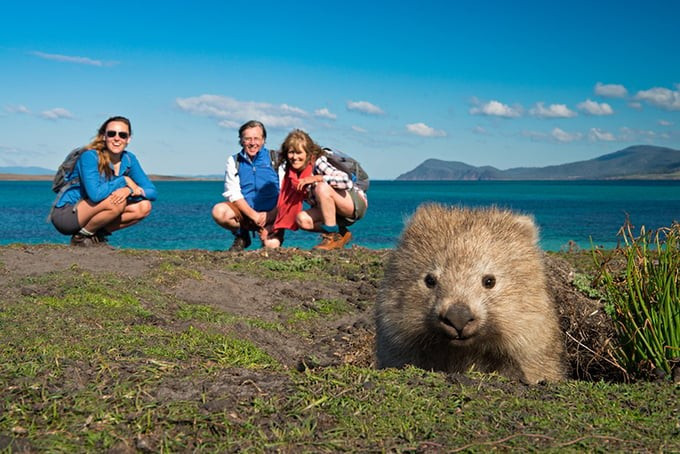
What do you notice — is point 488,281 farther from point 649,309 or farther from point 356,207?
point 356,207

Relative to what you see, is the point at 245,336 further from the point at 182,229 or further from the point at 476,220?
the point at 182,229

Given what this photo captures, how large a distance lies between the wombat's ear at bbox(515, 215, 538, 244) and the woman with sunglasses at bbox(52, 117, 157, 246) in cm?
799

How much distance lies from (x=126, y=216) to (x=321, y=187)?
341 centimetres

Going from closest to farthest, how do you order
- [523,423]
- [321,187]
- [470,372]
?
[523,423] < [470,372] < [321,187]

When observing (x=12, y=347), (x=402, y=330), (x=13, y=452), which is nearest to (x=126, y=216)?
(x=12, y=347)

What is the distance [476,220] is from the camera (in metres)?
4.76

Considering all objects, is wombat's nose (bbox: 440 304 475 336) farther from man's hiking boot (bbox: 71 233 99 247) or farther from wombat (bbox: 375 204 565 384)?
man's hiking boot (bbox: 71 233 99 247)

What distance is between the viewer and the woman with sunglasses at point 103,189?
11172 mm

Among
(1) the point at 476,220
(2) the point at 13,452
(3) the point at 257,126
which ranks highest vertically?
(3) the point at 257,126

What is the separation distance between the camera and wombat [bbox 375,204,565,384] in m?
4.29

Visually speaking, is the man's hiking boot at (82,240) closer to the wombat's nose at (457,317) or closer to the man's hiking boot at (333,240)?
the man's hiking boot at (333,240)

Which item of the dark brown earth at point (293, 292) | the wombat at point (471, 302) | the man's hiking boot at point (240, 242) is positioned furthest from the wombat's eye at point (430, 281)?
the man's hiking boot at point (240, 242)

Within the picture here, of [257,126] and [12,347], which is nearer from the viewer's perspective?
[12,347]

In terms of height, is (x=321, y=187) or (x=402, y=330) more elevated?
(x=321, y=187)
